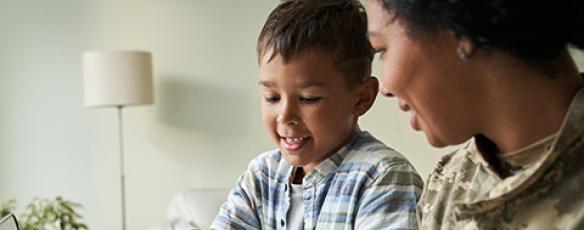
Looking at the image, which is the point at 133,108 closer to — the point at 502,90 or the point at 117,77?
the point at 117,77

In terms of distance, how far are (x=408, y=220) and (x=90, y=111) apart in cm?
291

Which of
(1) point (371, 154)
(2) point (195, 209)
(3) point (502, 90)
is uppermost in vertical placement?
(3) point (502, 90)

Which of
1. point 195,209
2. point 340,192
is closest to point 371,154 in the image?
point 340,192

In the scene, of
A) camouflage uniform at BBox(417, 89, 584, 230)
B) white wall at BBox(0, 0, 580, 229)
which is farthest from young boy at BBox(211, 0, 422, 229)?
white wall at BBox(0, 0, 580, 229)

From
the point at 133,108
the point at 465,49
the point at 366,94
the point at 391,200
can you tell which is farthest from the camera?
the point at 133,108

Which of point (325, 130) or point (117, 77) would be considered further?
point (117, 77)

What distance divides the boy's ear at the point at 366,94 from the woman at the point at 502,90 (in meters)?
0.40

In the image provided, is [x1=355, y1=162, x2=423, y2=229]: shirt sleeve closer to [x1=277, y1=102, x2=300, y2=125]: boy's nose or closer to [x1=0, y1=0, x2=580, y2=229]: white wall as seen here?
[x1=277, y1=102, x2=300, y2=125]: boy's nose

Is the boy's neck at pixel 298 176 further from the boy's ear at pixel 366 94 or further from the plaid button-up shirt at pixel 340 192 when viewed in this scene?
the boy's ear at pixel 366 94

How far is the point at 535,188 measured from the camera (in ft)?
2.43

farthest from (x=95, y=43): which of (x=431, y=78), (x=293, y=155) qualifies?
(x=431, y=78)

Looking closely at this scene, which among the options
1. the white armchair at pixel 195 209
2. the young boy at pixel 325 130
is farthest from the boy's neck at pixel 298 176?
the white armchair at pixel 195 209

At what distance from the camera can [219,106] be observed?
10.8 feet

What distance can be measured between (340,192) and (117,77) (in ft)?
6.90
